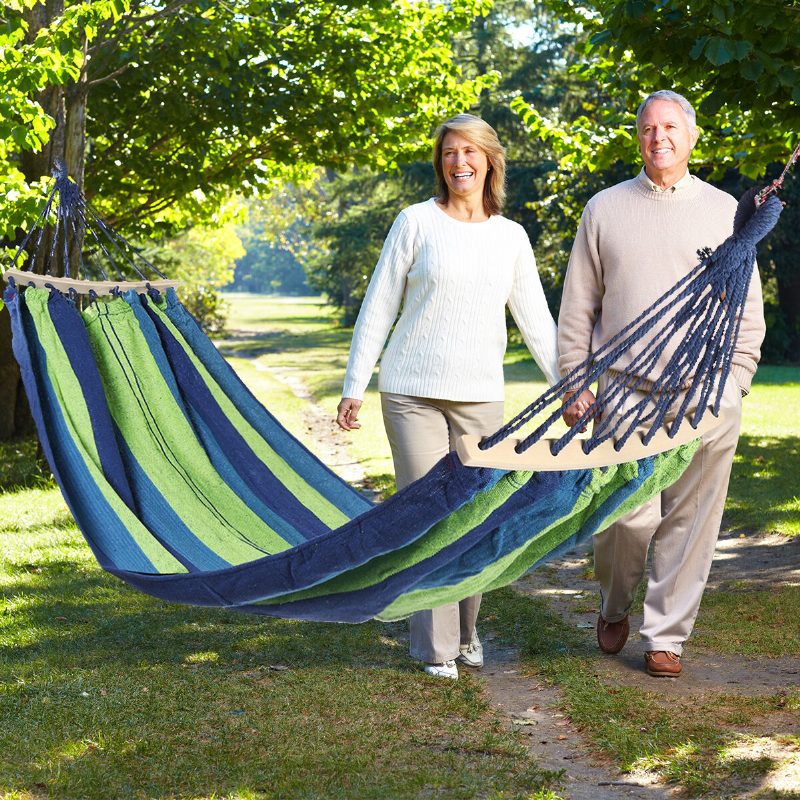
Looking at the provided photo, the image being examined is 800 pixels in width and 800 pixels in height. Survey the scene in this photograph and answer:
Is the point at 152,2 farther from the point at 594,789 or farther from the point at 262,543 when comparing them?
the point at 594,789

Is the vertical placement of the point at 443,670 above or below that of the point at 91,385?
below

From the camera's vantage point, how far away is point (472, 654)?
13.5 ft

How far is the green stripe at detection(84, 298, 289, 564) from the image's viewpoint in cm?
379

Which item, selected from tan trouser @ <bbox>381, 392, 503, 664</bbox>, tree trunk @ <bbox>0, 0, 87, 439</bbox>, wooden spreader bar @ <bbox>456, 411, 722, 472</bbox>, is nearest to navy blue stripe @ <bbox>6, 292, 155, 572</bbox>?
tan trouser @ <bbox>381, 392, 503, 664</bbox>

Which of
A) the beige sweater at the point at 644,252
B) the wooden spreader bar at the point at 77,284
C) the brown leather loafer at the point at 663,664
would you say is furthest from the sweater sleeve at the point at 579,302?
the wooden spreader bar at the point at 77,284

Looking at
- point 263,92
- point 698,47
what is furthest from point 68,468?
point 263,92

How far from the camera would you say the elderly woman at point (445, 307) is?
3.71m

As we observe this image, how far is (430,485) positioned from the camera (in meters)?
2.87

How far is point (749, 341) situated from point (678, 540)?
0.71 m

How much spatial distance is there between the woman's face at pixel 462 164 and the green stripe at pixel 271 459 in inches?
45.8

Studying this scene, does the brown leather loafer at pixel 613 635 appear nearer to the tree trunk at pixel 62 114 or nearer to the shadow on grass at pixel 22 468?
the tree trunk at pixel 62 114

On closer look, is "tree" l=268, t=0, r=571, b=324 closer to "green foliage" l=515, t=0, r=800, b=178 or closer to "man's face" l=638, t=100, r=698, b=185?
"green foliage" l=515, t=0, r=800, b=178

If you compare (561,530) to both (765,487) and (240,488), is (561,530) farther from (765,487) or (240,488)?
(765,487)

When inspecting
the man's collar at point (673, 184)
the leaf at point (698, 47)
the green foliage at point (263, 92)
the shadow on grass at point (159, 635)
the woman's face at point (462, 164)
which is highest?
the green foliage at point (263, 92)
